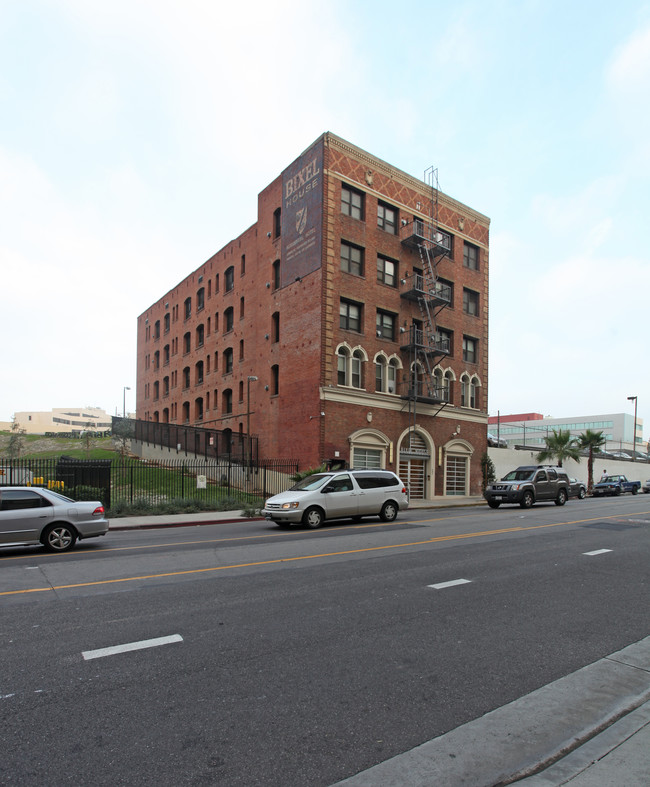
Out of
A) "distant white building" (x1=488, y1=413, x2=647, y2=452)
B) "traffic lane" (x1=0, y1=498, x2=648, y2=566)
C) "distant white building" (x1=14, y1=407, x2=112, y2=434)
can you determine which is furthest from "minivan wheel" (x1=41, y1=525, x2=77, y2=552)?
"distant white building" (x1=14, y1=407, x2=112, y2=434)

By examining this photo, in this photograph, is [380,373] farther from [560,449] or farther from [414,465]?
[560,449]

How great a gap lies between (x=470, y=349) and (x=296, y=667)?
3485 cm

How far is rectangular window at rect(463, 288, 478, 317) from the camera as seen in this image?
3762 centimetres

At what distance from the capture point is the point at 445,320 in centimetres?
3559

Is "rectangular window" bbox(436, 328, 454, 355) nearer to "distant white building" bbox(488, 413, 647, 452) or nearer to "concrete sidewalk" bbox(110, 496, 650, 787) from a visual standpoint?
"concrete sidewalk" bbox(110, 496, 650, 787)

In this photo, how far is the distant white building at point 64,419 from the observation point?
150 m

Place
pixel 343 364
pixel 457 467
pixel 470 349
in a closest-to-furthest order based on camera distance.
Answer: pixel 343 364
pixel 457 467
pixel 470 349

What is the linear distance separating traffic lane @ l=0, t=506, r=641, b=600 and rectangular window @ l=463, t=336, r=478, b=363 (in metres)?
20.8

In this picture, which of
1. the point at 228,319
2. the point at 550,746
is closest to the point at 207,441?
the point at 228,319

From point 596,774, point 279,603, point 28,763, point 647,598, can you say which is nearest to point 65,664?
point 28,763

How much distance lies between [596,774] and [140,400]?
2518 inches

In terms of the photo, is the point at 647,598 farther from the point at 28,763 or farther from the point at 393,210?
the point at 393,210

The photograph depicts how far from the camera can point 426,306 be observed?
33.7 m

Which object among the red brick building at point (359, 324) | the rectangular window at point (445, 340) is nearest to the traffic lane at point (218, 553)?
the red brick building at point (359, 324)
